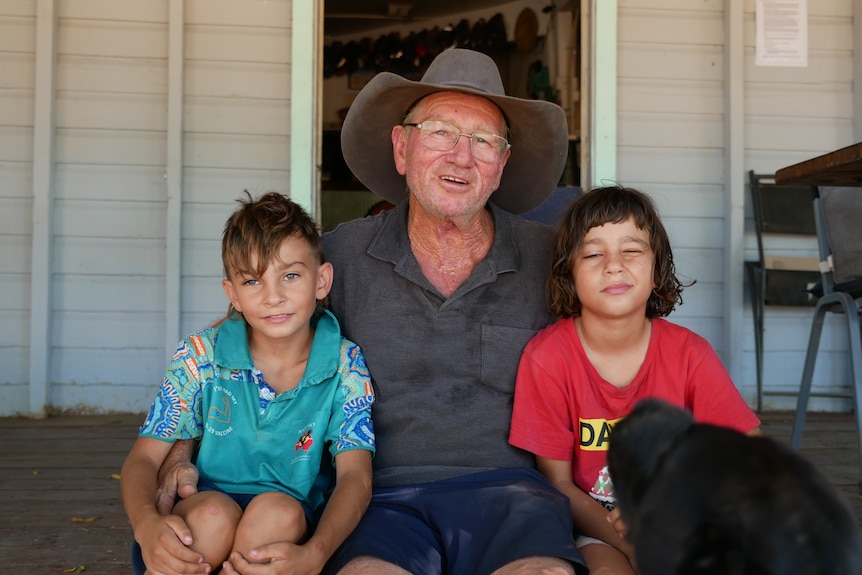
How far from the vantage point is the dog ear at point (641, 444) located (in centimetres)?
85

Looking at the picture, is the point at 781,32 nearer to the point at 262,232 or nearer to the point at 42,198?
the point at 262,232

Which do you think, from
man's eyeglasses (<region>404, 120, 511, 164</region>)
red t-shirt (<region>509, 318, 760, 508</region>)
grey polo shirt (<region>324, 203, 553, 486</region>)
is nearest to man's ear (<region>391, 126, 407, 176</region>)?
man's eyeglasses (<region>404, 120, 511, 164</region>)

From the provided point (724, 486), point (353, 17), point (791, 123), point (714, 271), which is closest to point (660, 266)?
point (724, 486)

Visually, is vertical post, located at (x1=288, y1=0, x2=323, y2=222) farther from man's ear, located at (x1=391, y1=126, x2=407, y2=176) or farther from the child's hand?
the child's hand

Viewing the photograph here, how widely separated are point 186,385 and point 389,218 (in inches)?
25.7

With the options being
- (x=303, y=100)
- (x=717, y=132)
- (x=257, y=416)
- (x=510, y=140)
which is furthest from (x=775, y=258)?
(x=257, y=416)

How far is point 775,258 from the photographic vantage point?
14.9 feet

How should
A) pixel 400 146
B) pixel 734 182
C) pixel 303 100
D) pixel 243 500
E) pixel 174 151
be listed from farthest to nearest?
pixel 734 182, pixel 174 151, pixel 303 100, pixel 400 146, pixel 243 500

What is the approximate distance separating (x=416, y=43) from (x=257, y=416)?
6.52 m

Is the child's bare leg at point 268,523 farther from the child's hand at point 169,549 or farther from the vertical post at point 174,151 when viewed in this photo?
the vertical post at point 174,151

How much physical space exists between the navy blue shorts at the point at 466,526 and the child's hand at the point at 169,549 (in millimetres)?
268

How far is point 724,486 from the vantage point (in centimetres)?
76

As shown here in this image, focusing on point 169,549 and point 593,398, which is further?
point 593,398

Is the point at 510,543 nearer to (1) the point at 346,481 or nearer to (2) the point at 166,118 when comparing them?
(1) the point at 346,481
